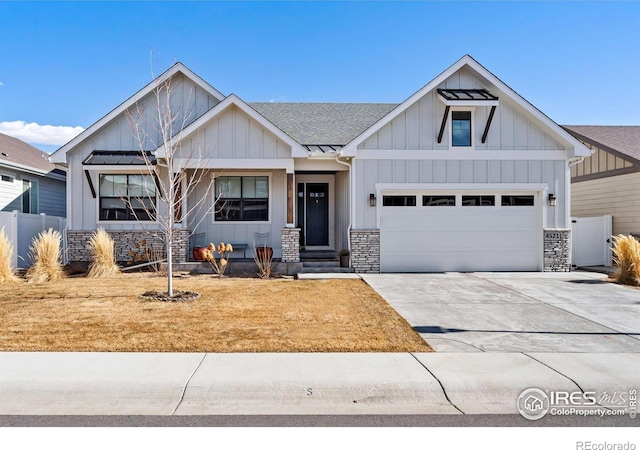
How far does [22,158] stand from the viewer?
1927cm

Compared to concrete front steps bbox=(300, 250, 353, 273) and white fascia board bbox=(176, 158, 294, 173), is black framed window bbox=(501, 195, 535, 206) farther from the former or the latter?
white fascia board bbox=(176, 158, 294, 173)

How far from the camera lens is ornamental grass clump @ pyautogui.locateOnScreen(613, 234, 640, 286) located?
456 inches

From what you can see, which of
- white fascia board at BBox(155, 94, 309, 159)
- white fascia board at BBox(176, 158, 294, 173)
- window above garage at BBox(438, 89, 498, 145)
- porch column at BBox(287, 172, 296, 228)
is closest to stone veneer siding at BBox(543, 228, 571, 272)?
window above garage at BBox(438, 89, 498, 145)

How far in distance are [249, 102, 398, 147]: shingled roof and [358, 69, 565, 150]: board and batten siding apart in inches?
95.9

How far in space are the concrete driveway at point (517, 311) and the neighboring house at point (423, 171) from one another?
4.12 feet

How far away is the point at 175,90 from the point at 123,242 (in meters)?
5.51

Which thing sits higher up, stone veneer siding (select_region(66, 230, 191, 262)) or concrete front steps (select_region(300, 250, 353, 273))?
stone veneer siding (select_region(66, 230, 191, 262))

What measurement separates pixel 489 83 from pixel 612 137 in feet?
25.1

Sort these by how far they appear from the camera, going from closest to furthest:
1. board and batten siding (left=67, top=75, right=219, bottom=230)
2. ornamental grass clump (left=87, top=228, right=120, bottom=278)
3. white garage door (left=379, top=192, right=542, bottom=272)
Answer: ornamental grass clump (left=87, top=228, right=120, bottom=278) → white garage door (left=379, top=192, right=542, bottom=272) → board and batten siding (left=67, top=75, right=219, bottom=230)

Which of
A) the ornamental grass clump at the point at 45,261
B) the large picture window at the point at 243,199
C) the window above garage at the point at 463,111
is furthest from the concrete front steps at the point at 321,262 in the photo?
the ornamental grass clump at the point at 45,261

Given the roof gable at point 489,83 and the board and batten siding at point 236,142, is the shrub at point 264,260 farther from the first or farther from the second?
the roof gable at point 489,83

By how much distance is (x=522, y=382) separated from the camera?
4871mm

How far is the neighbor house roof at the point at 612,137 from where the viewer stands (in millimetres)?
16125
